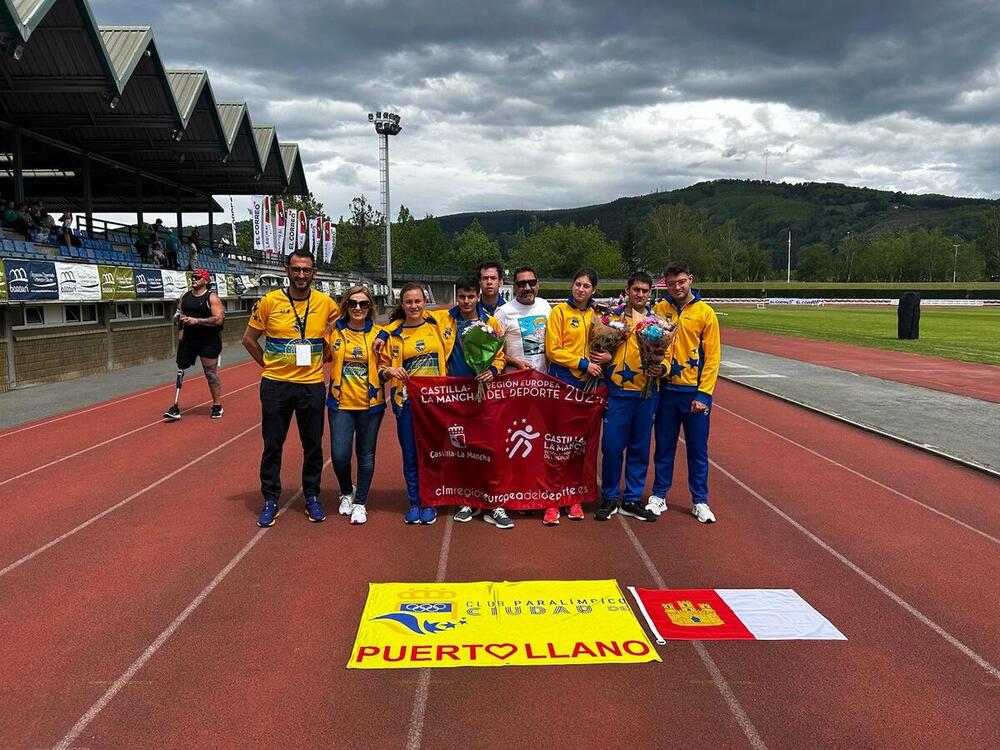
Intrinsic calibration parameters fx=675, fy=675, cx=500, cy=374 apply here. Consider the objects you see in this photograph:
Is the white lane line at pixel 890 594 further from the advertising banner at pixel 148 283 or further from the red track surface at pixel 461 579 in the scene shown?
the advertising banner at pixel 148 283

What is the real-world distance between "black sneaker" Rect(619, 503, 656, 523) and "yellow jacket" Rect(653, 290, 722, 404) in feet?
3.50

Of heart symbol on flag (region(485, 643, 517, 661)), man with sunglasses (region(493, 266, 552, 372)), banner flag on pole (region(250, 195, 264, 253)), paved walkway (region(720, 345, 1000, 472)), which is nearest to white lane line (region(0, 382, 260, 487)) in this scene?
man with sunglasses (region(493, 266, 552, 372))

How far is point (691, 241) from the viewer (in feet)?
393

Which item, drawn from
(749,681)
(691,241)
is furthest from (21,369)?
(691,241)

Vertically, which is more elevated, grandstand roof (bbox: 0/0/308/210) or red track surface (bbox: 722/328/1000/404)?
grandstand roof (bbox: 0/0/308/210)

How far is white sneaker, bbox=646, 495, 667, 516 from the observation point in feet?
19.4

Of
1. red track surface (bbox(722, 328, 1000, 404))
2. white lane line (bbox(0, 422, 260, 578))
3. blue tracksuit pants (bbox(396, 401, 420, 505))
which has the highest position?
blue tracksuit pants (bbox(396, 401, 420, 505))

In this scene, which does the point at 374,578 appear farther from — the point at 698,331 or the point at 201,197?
the point at 201,197

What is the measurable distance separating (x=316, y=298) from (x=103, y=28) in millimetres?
20117

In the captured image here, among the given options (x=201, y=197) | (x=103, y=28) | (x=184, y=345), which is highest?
(x=103, y=28)

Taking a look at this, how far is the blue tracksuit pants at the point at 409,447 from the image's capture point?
5.69m

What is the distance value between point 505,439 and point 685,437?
1.57 m

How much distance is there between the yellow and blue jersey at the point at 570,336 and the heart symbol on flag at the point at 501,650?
2.56 m

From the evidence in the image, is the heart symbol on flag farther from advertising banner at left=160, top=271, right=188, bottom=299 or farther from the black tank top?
advertising banner at left=160, top=271, right=188, bottom=299
